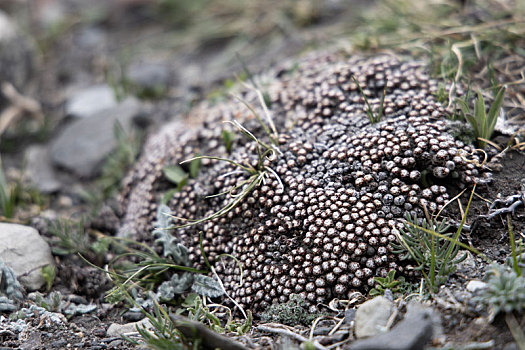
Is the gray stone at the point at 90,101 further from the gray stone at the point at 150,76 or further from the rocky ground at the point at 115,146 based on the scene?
the gray stone at the point at 150,76

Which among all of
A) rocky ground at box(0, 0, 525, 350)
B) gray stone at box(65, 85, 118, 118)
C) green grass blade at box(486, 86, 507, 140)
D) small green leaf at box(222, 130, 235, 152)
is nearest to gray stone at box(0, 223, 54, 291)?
rocky ground at box(0, 0, 525, 350)

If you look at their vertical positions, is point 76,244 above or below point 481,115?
below

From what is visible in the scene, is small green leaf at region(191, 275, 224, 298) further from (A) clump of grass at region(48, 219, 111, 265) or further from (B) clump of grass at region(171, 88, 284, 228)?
(A) clump of grass at region(48, 219, 111, 265)

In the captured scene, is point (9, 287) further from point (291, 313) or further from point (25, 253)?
point (291, 313)

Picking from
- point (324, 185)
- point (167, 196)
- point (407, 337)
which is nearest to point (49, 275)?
point (167, 196)

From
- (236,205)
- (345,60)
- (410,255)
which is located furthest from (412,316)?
(345,60)

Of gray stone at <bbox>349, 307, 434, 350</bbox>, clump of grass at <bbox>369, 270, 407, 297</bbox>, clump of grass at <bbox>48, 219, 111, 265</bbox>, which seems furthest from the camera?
clump of grass at <bbox>48, 219, 111, 265</bbox>
